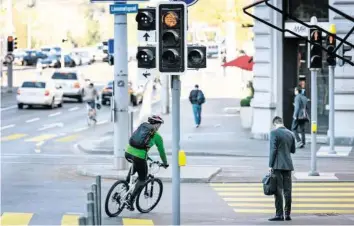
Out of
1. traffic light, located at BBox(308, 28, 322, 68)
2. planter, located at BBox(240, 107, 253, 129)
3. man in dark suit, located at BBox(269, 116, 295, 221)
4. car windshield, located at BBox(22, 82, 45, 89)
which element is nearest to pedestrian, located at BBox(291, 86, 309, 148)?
traffic light, located at BBox(308, 28, 322, 68)

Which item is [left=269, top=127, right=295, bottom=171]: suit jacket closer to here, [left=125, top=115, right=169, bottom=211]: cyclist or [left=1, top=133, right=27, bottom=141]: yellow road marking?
[left=125, top=115, right=169, bottom=211]: cyclist

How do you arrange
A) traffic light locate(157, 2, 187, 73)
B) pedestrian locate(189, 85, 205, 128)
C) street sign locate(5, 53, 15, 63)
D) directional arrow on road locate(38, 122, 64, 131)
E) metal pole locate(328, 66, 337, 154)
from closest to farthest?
traffic light locate(157, 2, 187, 73), metal pole locate(328, 66, 337, 154), pedestrian locate(189, 85, 205, 128), directional arrow on road locate(38, 122, 64, 131), street sign locate(5, 53, 15, 63)

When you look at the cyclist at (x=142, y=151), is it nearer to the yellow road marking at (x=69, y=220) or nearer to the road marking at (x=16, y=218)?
the yellow road marking at (x=69, y=220)

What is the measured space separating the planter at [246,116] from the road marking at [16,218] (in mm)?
20013

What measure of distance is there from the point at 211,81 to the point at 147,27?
207ft

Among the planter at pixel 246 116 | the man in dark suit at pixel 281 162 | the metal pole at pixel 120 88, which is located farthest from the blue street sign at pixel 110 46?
the planter at pixel 246 116

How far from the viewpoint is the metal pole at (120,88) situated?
24.3 m

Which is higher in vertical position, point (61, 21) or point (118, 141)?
point (61, 21)

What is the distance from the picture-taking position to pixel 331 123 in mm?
27984

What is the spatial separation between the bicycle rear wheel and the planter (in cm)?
1986

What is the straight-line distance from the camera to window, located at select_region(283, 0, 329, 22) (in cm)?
3209

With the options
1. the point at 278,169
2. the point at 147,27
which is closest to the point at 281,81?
the point at 278,169

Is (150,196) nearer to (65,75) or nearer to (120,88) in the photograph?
(120,88)

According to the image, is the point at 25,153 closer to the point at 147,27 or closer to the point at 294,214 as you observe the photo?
the point at 294,214
